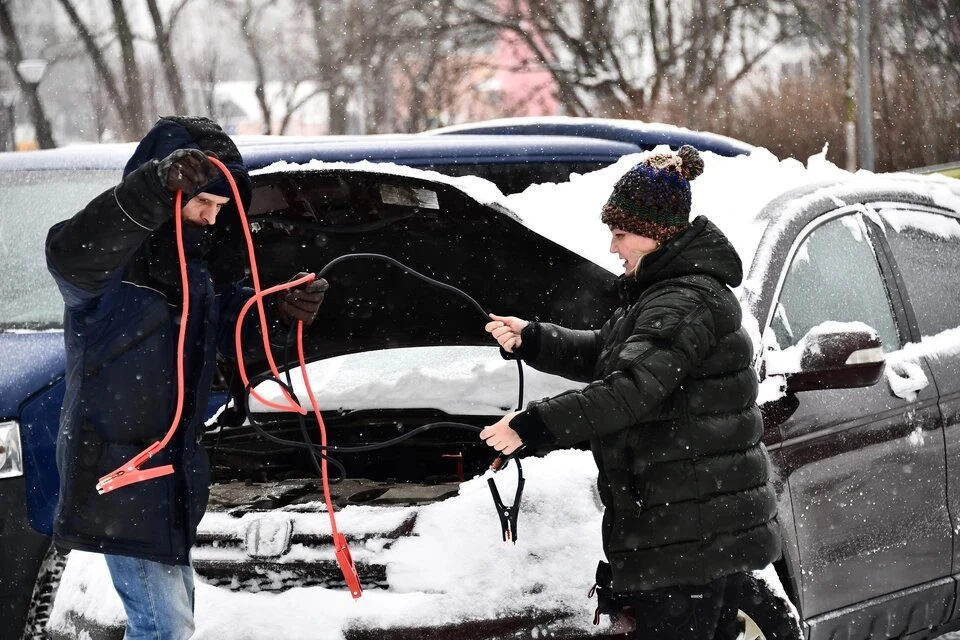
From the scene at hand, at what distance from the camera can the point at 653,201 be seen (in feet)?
8.55

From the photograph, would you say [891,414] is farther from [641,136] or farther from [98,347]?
[98,347]

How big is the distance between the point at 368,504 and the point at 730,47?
71.3 ft

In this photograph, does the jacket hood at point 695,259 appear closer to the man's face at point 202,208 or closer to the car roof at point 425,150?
the man's face at point 202,208

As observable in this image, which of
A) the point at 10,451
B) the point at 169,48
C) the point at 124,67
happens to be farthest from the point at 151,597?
the point at 169,48

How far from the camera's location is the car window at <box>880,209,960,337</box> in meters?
3.88

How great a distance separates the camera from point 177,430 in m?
2.70

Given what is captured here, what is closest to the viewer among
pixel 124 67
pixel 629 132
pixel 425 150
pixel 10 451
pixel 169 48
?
pixel 10 451

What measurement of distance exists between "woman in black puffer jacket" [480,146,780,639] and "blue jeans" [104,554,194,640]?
828 millimetres

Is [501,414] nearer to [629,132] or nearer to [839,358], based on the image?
[839,358]

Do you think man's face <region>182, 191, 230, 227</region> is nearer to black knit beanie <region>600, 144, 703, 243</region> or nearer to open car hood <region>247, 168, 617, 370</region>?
open car hood <region>247, 168, 617, 370</region>

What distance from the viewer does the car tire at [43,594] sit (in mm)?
3553

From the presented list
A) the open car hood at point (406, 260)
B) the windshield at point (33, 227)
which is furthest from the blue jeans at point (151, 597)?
the windshield at point (33, 227)

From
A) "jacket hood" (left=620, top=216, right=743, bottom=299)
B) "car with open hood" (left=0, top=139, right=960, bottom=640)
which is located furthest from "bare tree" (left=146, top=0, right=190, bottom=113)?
"jacket hood" (left=620, top=216, right=743, bottom=299)

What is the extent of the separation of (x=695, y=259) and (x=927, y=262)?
1.80 m
